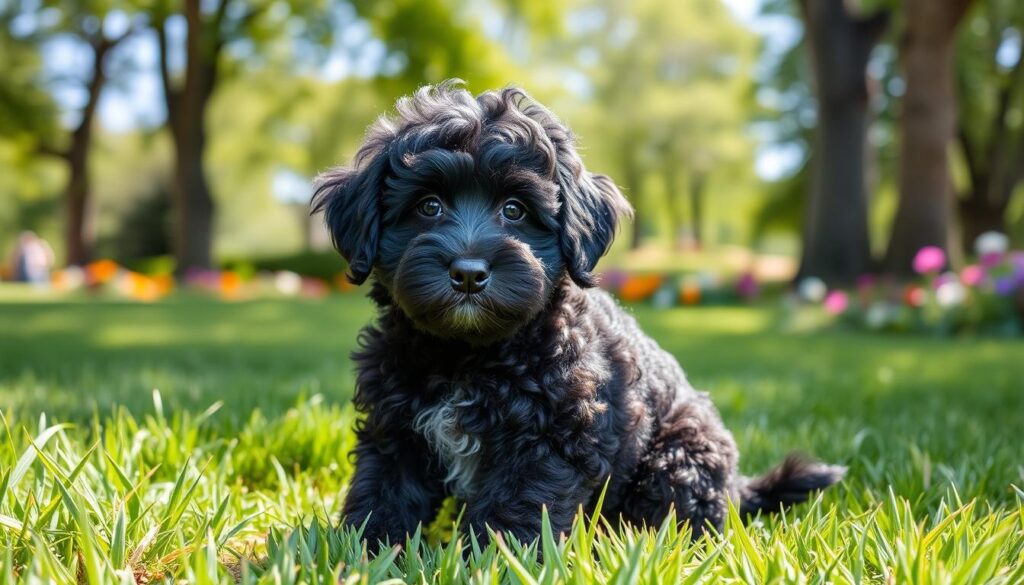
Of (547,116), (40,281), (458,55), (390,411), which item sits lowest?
(40,281)

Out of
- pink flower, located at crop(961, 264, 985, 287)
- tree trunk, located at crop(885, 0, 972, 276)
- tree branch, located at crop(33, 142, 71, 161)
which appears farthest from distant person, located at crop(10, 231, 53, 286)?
pink flower, located at crop(961, 264, 985, 287)

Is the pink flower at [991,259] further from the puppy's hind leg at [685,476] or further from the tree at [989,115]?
the tree at [989,115]

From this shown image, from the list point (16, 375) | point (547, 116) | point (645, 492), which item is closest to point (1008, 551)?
point (645, 492)

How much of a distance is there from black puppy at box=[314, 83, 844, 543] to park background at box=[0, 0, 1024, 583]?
0.96ft

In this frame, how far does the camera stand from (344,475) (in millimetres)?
3926

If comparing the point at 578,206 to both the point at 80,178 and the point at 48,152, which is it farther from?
the point at 48,152

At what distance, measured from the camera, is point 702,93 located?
37656mm

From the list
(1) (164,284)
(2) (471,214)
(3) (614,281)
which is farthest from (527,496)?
(1) (164,284)

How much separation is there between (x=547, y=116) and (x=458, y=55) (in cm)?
2146

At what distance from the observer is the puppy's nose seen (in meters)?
2.69

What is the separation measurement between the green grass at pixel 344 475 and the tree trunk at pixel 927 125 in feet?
18.1

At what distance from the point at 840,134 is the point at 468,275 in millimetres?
14713

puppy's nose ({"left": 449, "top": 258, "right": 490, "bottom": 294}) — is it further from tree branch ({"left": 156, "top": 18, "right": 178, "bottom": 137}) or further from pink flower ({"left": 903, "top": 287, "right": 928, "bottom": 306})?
tree branch ({"left": 156, "top": 18, "right": 178, "bottom": 137})

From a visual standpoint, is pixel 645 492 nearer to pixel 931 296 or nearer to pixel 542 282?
pixel 542 282
